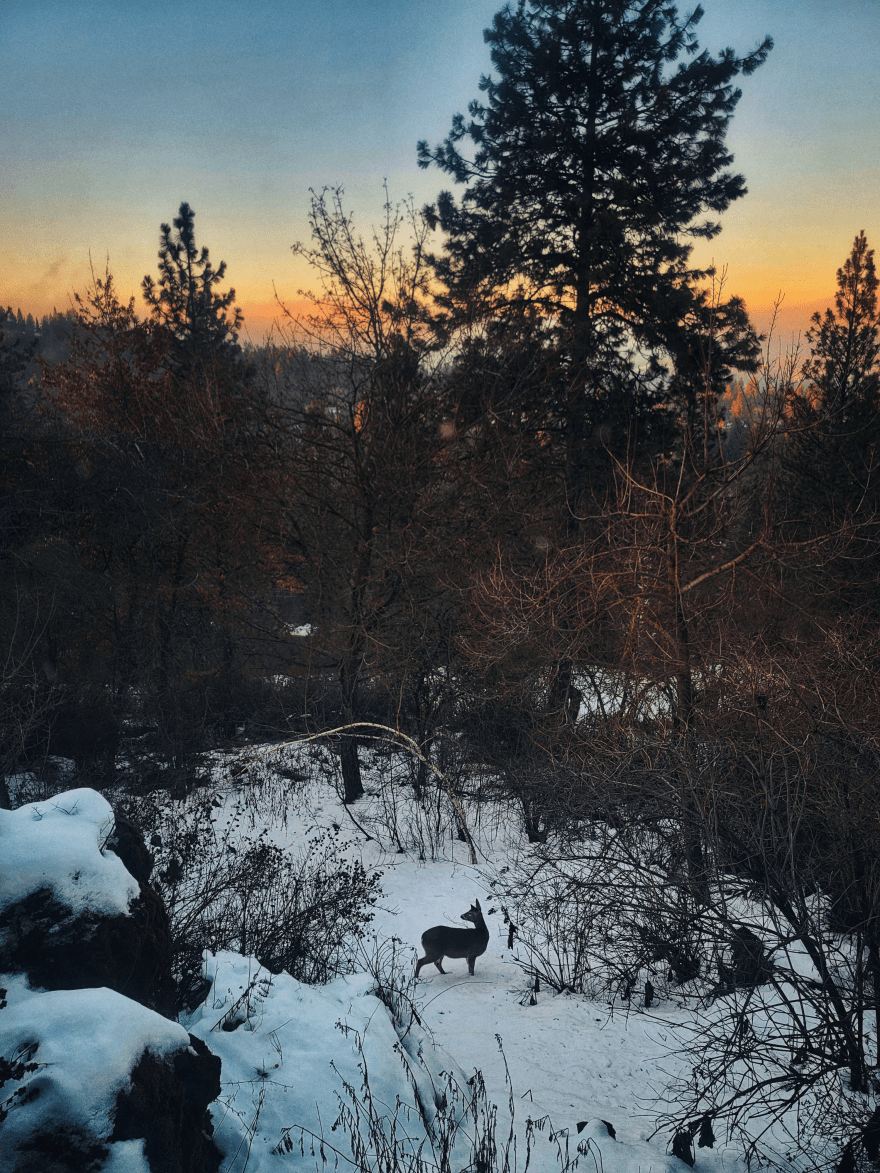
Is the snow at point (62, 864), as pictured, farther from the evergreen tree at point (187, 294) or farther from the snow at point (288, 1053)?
the evergreen tree at point (187, 294)

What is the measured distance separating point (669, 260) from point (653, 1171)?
543 inches

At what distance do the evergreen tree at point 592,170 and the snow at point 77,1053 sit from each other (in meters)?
12.7

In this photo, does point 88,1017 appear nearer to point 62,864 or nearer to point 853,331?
point 62,864

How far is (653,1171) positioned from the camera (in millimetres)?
4086

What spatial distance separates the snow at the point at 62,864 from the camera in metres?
3.49

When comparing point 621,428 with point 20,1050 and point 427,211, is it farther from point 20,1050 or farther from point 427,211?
point 20,1050

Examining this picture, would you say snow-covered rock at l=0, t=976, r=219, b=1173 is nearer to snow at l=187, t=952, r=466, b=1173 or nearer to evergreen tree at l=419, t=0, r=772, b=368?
snow at l=187, t=952, r=466, b=1173

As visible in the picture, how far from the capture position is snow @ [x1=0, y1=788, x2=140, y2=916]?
349 centimetres

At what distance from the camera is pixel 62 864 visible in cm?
359

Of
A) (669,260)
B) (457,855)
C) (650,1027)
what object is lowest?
(457,855)

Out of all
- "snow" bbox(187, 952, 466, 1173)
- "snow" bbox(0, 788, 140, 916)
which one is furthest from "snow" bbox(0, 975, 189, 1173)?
"snow" bbox(187, 952, 466, 1173)

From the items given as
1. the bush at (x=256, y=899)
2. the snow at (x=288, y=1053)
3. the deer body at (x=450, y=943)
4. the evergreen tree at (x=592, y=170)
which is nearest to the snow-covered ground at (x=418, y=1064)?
the snow at (x=288, y=1053)

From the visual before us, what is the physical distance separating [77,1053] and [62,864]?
1.17 meters

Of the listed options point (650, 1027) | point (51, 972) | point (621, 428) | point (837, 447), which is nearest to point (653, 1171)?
point (650, 1027)
